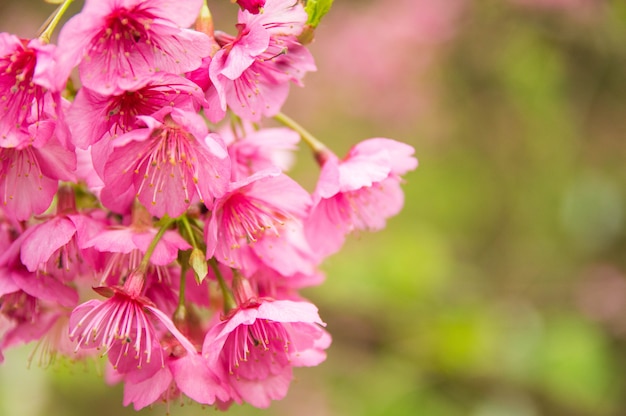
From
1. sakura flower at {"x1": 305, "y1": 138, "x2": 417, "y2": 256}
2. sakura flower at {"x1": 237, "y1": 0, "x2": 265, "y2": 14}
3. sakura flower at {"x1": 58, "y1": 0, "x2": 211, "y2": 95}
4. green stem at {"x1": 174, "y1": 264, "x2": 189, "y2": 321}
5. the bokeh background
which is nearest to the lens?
sakura flower at {"x1": 58, "y1": 0, "x2": 211, "y2": 95}

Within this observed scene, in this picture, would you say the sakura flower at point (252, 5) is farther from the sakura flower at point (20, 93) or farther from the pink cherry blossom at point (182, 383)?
the pink cherry blossom at point (182, 383)

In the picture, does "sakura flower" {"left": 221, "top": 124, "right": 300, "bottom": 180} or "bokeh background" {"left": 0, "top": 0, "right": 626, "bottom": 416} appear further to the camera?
"bokeh background" {"left": 0, "top": 0, "right": 626, "bottom": 416}

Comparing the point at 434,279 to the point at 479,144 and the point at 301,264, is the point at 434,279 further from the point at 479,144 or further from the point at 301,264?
the point at 301,264

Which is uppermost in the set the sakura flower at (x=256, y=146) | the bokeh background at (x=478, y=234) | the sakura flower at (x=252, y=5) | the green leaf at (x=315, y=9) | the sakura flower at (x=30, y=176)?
the green leaf at (x=315, y=9)

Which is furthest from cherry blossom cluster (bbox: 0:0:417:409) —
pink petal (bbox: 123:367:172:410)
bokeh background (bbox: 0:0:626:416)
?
bokeh background (bbox: 0:0:626:416)

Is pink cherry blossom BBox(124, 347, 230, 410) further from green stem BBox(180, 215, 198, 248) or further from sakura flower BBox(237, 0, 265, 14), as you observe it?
sakura flower BBox(237, 0, 265, 14)

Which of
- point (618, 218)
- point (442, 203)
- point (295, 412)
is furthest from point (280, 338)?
point (442, 203)

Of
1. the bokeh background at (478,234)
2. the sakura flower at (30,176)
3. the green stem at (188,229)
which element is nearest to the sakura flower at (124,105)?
the sakura flower at (30,176)

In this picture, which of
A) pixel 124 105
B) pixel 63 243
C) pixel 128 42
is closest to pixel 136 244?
pixel 63 243
